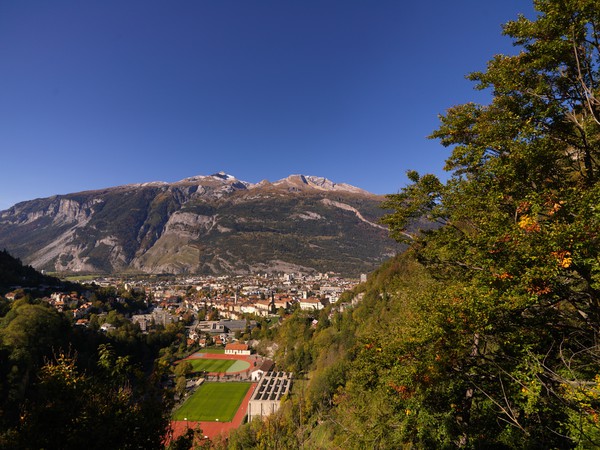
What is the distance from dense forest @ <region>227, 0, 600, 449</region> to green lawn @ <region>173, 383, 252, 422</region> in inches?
1269

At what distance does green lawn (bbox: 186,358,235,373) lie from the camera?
52.7m

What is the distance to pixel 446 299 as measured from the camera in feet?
20.0

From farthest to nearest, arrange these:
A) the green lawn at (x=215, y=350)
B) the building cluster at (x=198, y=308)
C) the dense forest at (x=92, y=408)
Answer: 1. the building cluster at (x=198, y=308)
2. the green lawn at (x=215, y=350)
3. the dense forest at (x=92, y=408)

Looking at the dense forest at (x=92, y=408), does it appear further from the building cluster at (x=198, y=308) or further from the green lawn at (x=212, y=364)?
the building cluster at (x=198, y=308)

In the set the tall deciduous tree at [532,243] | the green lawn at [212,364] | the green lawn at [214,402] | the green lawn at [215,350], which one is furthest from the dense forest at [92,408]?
the green lawn at [215,350]

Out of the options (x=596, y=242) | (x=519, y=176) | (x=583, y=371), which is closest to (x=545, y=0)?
(x=519, y=176)

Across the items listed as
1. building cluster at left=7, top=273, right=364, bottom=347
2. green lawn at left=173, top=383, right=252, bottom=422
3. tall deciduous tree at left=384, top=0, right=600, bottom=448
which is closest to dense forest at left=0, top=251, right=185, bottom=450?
tall deciduous tree at left=384, top=0, right=600, bottom=448

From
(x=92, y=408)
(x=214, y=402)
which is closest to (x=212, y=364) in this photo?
(x=214, y=402)

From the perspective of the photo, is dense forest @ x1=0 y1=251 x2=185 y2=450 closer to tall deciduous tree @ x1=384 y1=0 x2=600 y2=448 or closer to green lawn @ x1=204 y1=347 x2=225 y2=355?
tall deciduous tree @ x1=384 y1=0 x2=600 y2=448

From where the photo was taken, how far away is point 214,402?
39.2m

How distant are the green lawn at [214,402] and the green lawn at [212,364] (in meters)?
7.01

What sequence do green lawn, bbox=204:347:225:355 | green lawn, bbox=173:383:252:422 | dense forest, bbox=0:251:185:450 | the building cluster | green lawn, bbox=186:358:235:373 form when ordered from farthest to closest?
1. the building cluster
2. green lawn, bbox=204:347:225:355
3. green lawn, bbox=186:358:235:373
4. green lawn, bbox=173:383:252:422
5. dense forest, bbox=0:251:185:450

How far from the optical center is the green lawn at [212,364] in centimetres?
5266

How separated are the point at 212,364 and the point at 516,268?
59970mm
